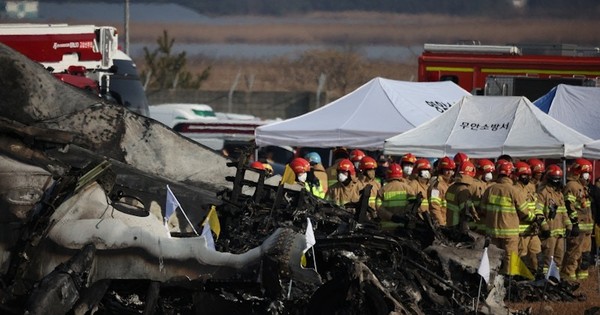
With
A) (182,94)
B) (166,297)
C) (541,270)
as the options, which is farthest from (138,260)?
(182,94)

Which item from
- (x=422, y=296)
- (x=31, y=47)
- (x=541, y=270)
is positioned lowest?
(x=541, y=270)

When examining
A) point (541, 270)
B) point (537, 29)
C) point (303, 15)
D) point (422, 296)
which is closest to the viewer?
point (422, 296)

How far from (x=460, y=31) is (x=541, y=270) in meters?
15.0

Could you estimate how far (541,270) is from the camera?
617 inches

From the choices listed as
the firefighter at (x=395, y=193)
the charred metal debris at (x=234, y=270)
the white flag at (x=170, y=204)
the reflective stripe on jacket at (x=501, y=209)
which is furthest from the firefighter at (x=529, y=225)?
the white flag at (x=170, y=204)

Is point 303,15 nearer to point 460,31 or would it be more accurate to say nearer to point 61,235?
point 460,31

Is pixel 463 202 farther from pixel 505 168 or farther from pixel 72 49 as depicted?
pixel 72 49

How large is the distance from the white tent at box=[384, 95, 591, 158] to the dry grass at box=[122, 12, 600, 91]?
448 inches

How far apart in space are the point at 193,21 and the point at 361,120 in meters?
14.3

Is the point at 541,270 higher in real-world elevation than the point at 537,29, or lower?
lower

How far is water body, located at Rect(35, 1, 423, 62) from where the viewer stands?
26.7 metres

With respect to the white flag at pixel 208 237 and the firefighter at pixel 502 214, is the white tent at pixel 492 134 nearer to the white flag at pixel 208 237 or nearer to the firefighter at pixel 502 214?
the firefighter at pixel 502 214

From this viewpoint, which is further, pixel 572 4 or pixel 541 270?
pixel 572 4

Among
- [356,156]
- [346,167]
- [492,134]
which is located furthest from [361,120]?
[346,167]
